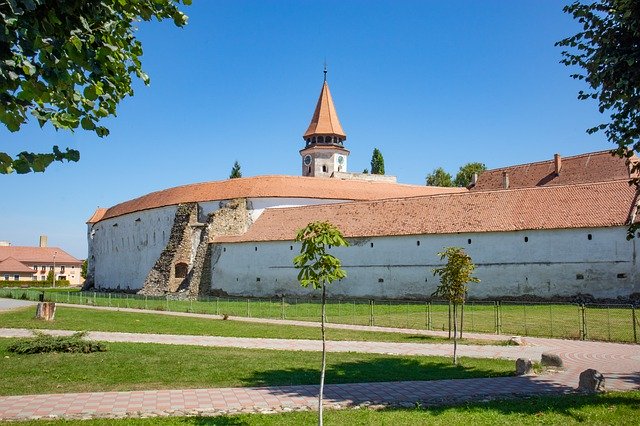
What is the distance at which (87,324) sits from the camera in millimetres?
23188

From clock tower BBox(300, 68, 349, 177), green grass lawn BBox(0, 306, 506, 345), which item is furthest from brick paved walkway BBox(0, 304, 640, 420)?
clock tower BBox(300, 68, 349, 177)

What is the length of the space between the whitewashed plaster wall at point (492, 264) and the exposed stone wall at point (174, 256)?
797cm

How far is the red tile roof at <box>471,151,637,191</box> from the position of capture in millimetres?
45094

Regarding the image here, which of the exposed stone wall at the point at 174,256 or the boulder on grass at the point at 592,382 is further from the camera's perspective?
the exposed stone wall at the point at 174,256

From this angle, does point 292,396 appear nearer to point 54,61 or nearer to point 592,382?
point 592,382

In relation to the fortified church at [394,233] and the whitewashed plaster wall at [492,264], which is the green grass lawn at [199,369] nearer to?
the whitewashed plaster wall at [492,264]

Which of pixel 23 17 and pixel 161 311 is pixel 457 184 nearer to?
pixel 161 311

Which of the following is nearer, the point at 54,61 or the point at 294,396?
the point at 54,61

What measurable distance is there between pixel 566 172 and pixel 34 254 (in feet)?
328

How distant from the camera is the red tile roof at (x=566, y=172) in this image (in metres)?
45.1

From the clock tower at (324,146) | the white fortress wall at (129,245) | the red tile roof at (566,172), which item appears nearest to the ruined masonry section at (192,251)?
the white fortress wall at (129,245)

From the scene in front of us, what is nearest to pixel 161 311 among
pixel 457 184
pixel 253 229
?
pixel 253 229

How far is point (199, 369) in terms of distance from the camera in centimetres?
1270

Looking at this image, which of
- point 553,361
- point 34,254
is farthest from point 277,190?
point 34,254
